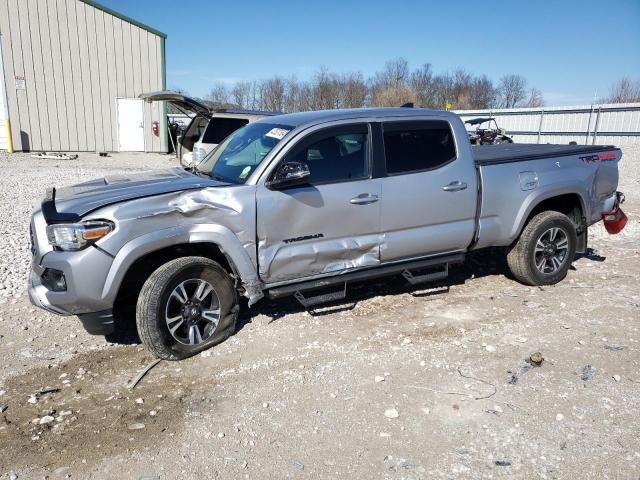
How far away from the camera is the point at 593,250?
741cm

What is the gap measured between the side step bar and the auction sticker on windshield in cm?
129

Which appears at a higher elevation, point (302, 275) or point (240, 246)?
point (240, 246)

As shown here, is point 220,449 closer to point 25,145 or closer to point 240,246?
point 240,246

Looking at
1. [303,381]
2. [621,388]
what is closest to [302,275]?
[303,381]

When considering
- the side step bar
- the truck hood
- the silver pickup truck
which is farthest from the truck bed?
the truck hood

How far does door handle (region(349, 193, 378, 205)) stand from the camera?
180 inches

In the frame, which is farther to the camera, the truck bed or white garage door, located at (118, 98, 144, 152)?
white garage door, located at (118, 98, 144, 152)

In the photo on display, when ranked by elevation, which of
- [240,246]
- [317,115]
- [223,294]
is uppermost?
[317,115]

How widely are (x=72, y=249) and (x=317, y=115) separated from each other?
238 centimetres

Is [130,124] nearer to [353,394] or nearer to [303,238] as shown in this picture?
[303,238]

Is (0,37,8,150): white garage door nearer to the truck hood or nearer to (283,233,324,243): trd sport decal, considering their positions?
the truck hood

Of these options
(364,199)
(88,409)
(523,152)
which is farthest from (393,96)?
(88,409)

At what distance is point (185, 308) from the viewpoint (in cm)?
418

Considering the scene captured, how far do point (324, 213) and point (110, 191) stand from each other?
1.75 m
